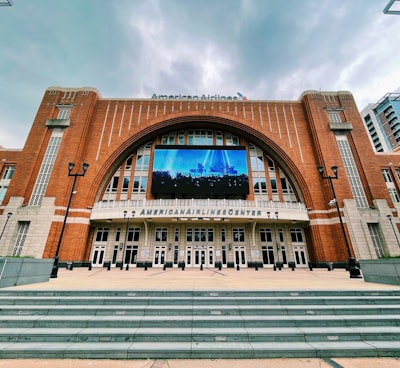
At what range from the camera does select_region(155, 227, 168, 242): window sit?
26000mm

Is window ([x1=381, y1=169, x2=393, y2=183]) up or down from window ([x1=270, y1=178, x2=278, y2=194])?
up

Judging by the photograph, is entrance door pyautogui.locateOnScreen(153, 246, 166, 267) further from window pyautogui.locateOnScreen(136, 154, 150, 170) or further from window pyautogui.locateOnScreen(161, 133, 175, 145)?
window pyautogui.locateOnScreen(161, 133, 175, 145)

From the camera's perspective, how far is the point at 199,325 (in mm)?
4875

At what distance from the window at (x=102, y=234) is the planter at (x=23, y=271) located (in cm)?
1703

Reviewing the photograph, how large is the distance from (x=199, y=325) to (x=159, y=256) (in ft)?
71.6

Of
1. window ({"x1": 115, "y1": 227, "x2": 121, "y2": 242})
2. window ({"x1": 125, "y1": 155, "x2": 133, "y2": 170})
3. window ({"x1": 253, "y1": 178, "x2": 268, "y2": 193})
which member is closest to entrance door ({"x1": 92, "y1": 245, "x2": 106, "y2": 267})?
window ({"x1": 115, "y1": 227, "x2": 121, "y2": 242})

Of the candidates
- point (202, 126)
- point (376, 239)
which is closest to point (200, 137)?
point (202, 126)

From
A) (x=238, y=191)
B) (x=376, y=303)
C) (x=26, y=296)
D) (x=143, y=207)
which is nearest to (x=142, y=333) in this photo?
(x=26, y=296)

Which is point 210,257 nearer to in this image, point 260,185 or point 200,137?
point 260,185

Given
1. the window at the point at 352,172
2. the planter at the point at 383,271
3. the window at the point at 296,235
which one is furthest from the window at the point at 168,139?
the planter at the point at 383,271

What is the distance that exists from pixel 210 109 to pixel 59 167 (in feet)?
78.2

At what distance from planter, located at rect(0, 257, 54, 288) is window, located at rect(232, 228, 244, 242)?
20914 mm

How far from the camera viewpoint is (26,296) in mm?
6531

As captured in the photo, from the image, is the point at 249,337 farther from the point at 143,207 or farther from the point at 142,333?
the point at 143,207
